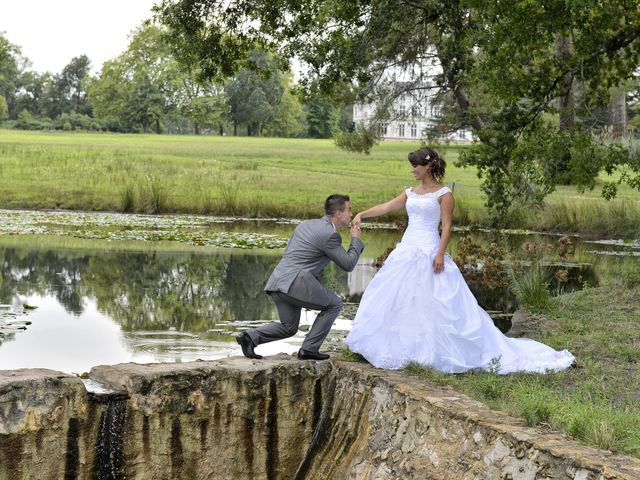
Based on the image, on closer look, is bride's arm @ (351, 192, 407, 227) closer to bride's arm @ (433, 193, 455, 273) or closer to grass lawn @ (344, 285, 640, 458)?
bride's arm @ (433, 193, 455, 273)

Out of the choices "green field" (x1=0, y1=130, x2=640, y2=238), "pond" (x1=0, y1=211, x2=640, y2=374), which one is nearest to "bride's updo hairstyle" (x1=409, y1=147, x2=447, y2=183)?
"pond" (x1=0, y1=211, x2=640, y2=374)

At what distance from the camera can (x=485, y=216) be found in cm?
3128

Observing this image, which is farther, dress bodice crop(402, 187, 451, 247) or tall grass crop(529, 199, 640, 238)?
tall grass crop(529, 199, 640, 238)

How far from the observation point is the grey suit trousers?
8.55 metres

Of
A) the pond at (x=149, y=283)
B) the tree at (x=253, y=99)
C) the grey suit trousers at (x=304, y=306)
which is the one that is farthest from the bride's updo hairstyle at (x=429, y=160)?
the tree at (x=253, y=99)

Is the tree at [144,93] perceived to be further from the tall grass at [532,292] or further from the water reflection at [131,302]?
the tall grass at [532,292]

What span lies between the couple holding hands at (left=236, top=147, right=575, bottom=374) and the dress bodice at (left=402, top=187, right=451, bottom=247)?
0.01m

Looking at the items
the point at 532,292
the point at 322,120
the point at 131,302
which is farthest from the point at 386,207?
the point at 322,120

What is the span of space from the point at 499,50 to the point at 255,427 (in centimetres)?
803

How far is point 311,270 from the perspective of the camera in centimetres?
865

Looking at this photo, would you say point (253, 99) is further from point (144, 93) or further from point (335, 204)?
point (335, 204)

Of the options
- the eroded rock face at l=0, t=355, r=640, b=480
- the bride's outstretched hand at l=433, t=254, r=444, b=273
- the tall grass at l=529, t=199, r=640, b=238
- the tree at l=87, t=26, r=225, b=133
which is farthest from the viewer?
the tree at l=87, t=26, r=225, b=133

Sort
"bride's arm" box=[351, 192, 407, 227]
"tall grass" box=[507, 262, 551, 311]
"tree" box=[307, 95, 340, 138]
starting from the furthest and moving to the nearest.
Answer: "tree" box=[307, 95, 340, 138] < "tall grass" box=[507, 262, 551, 311] < "bride's arm" box=[351, 192, 407, 227]

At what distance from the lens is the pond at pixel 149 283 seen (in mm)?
11898
